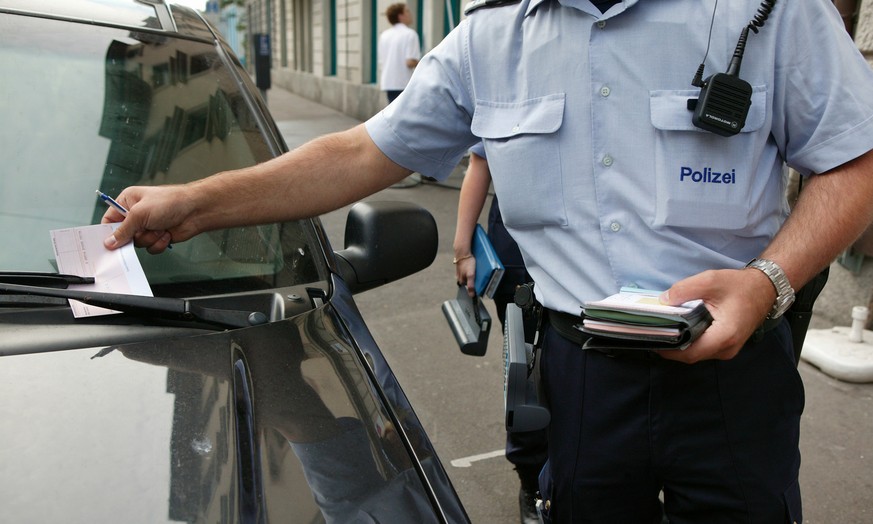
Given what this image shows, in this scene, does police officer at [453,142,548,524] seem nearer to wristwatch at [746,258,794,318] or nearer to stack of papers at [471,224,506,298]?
stack of papers at [471,224,506,298]

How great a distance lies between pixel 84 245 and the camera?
163 centimetres

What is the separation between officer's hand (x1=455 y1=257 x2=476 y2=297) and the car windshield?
30.3 inches

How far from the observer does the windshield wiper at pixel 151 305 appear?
1.58 metres

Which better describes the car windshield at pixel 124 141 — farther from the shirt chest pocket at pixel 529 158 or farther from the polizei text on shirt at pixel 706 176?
the polizei text on shirt at pixel 706 176

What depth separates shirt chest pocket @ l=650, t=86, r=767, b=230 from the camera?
1.48 meters

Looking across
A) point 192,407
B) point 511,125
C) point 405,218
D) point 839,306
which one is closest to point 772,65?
point 511,125

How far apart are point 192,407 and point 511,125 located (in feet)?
2.66

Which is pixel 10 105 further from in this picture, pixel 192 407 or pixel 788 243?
pixel 788 243

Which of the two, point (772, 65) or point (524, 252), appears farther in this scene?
point (524, 252)

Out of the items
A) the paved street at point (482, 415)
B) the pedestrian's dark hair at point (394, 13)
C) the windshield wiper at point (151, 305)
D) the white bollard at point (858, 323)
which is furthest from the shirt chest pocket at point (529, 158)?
the pedestrian's dark hair at point (394, 13)

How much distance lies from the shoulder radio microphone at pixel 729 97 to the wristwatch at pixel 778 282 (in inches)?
9.2

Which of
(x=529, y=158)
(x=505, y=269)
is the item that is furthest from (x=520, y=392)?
(x=505, y=269)

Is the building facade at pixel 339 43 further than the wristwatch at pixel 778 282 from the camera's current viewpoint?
Yes

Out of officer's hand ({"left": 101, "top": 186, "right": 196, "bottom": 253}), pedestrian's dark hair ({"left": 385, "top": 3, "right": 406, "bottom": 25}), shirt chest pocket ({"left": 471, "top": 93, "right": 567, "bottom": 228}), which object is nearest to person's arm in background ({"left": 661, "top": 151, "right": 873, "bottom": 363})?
shirt chest pocket ({"left": 471, "top": 93, "right": 567, "bottom": 228})
